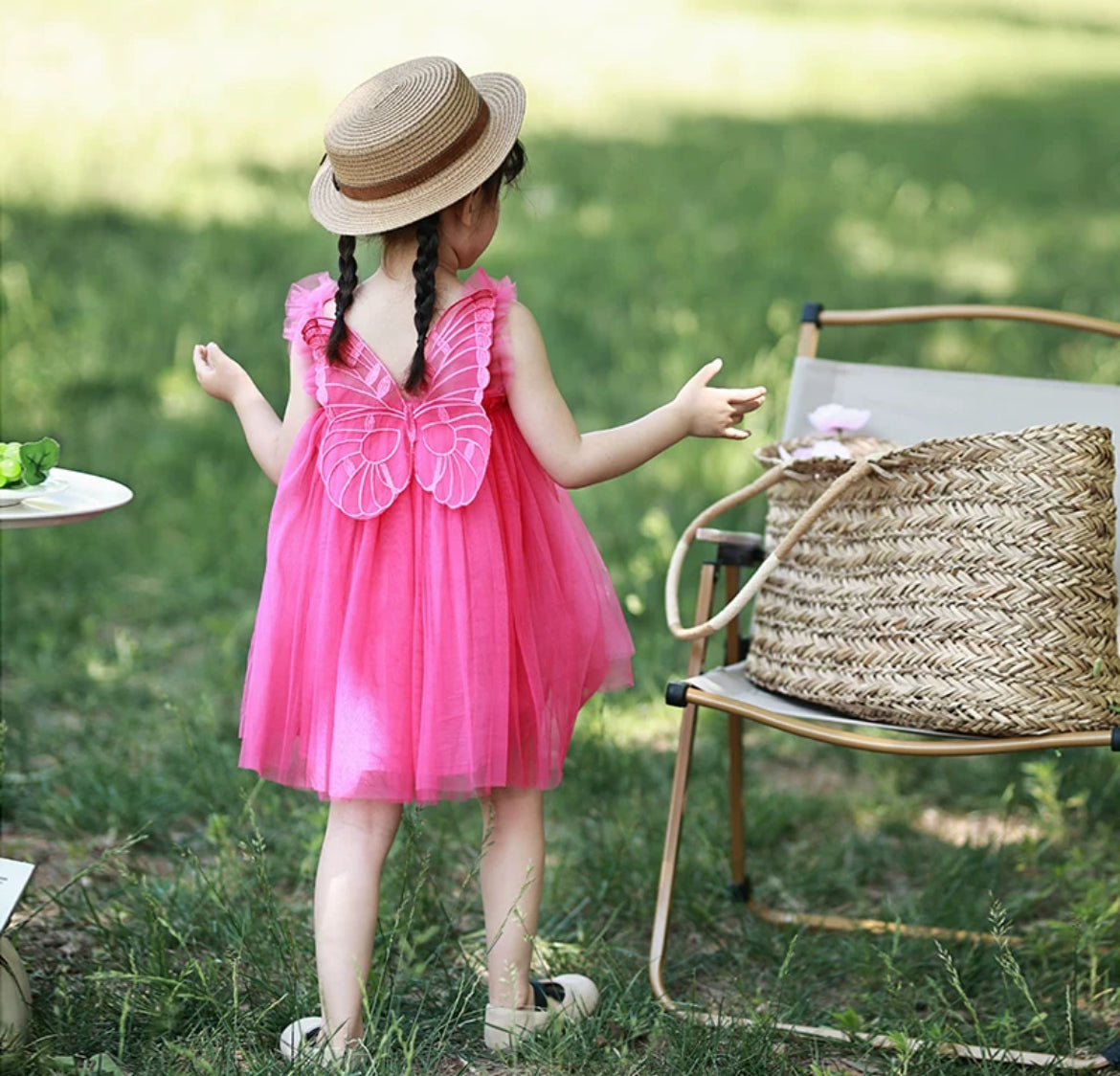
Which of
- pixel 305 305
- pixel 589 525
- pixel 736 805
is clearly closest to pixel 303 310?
pixel 305 305

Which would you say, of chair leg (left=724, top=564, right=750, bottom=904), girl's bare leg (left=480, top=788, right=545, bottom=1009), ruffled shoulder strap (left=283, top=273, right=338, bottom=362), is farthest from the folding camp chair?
ruffled shoulder strap (left=283, top=273, right=338, bottom=362)

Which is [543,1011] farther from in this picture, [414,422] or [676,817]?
[414,422]

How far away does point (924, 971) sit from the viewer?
108 inches

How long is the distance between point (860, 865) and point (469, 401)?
1.47 meters

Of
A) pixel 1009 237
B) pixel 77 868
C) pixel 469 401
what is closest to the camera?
pixel 469 401

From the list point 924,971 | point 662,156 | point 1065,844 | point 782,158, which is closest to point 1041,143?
point 782,158

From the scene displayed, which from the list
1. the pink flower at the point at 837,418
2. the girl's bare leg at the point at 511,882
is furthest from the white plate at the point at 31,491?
the pink flower at the point at 837,418

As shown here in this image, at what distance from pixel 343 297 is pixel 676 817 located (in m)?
1.07

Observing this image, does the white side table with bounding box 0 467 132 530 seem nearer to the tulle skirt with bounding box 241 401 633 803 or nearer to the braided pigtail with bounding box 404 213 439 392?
the tulle skirt with bounding box 241 401 633 803

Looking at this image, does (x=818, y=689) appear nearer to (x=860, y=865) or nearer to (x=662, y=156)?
(x=860, y=865)

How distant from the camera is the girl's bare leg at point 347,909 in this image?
7.54 feet

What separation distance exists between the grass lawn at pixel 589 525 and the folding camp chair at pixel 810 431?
74 mm

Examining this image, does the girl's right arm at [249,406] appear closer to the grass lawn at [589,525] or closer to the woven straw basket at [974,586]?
the grass lawn at [589,525]

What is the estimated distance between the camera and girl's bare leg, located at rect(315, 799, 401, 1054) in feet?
→ 7.54
